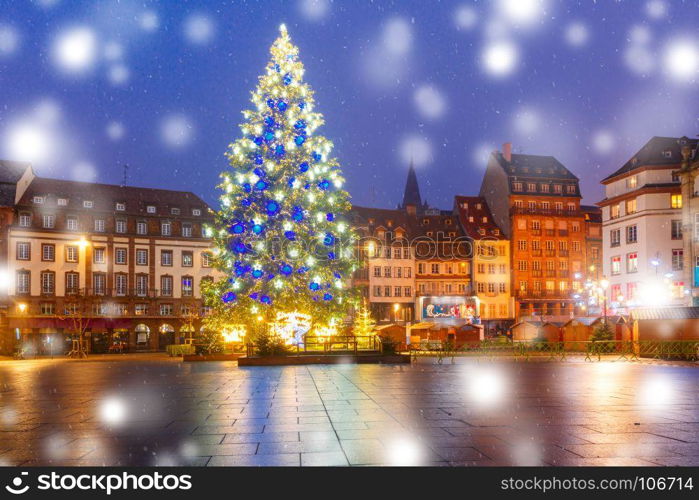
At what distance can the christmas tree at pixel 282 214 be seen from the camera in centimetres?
2573

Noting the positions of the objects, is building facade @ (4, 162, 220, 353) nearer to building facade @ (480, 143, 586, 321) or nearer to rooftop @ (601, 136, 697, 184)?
building facade @ (480, 143, 586, 321)

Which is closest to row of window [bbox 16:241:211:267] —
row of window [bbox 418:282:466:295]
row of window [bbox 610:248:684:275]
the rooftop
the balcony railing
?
row of window [bbox 418:282:466:295]

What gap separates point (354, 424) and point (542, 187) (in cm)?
7684

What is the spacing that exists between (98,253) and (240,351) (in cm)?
3753

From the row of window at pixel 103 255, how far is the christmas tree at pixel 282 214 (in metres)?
32.3

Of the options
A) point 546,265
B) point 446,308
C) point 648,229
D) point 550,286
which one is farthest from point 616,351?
point 546,265

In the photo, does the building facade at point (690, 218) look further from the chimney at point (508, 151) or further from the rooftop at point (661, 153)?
the chimney at point (508, 151)

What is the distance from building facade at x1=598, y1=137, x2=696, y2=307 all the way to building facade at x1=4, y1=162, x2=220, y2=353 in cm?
3836

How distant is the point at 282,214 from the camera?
85.4 feet

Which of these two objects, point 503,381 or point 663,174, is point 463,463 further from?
point 663,174

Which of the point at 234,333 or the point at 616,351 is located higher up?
the point at 234,333

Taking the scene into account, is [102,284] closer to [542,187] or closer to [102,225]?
[102,225]
